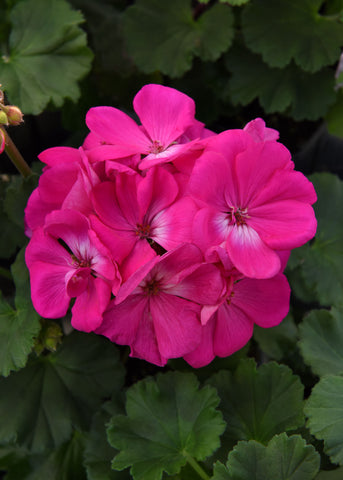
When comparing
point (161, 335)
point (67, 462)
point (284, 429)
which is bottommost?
point (67, 462)

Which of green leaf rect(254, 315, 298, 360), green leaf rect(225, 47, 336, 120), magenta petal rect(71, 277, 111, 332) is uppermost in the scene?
magenta petal rect(71, 277, 111, 332)

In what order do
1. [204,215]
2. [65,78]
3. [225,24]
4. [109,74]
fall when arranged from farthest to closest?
[109,74] < [225,24] < [65,78] < [204,215]

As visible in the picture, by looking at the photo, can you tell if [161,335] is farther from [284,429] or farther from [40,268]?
[284,429]

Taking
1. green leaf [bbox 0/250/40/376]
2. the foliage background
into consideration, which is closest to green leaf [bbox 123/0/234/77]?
the foliage background

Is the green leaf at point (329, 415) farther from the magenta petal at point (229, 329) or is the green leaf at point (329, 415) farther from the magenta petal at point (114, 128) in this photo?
the magenta petal at point (114, 128)

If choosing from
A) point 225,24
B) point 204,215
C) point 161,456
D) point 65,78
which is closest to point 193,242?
point 204,215

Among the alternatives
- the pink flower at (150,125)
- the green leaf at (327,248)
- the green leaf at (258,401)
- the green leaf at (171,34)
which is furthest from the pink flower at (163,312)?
the green leaf at (171,34)

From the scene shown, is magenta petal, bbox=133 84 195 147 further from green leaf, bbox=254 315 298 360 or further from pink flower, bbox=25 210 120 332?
green leaf, bbox=254 315 298 360
